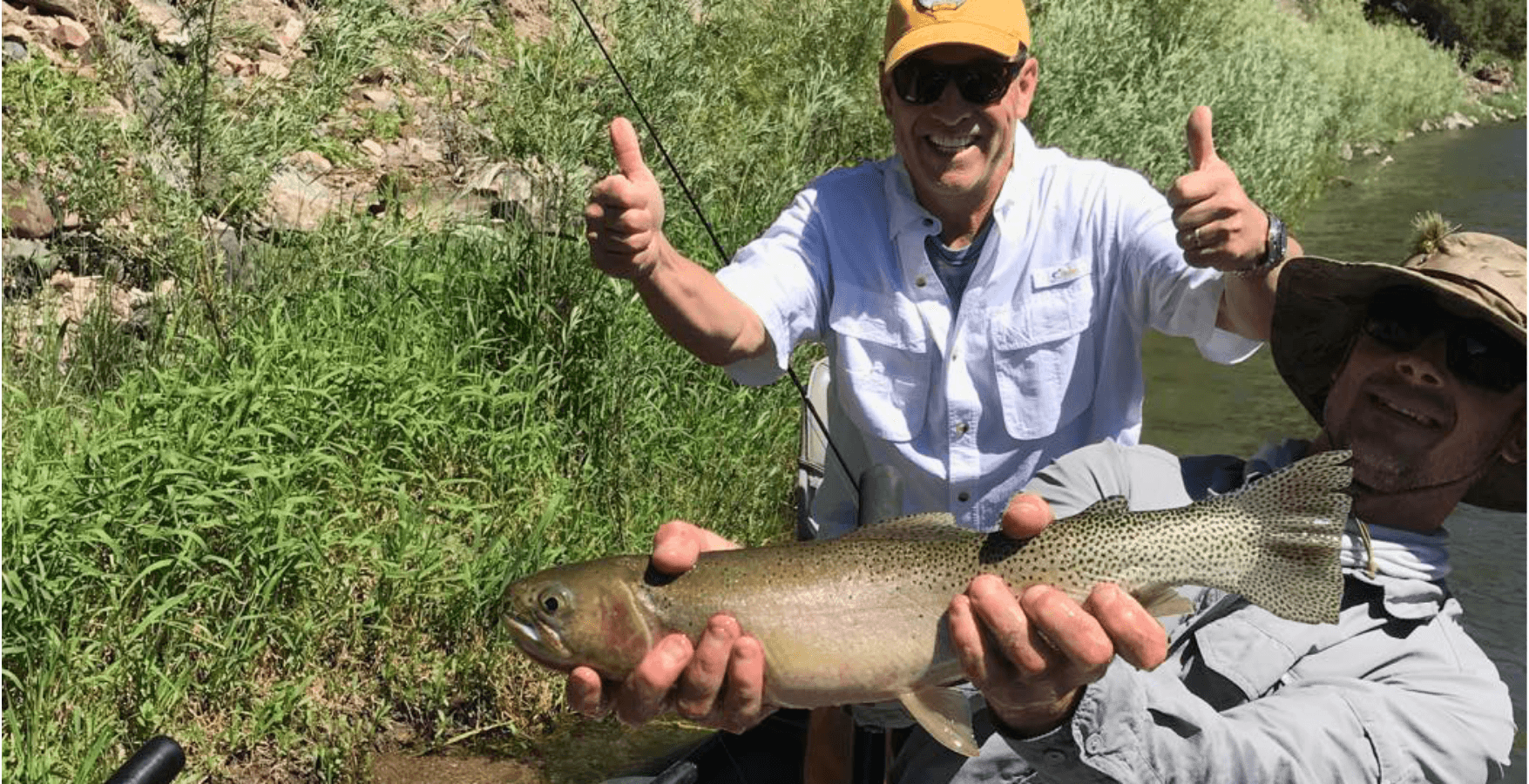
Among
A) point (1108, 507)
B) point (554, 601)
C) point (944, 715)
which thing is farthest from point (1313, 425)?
point (554, 601)

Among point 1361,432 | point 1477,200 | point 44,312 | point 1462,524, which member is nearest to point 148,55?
point 44,312

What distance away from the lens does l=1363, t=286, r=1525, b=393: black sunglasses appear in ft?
8.63

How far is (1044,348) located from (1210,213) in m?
0.84

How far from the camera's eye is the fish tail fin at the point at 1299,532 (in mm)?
2365

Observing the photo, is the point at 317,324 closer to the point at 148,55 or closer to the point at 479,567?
the point at 479,567

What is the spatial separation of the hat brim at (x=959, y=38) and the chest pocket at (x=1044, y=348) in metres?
0.55

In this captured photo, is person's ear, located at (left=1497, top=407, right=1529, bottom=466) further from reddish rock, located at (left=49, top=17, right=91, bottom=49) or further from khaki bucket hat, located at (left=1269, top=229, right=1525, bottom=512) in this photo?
reddish rock, located at (left=49, top=17, right=91, bottom=49)

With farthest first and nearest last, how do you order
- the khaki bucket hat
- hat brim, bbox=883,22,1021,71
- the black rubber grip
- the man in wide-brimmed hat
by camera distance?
1. hat brim, bbox=883,22,1021,71
2. the khaki bucket hat
3. the man in wide-brimmed hat
4. the black rubber grip

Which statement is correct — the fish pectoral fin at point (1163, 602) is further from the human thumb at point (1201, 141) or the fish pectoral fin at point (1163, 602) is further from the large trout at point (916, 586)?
the human thumb at point (1201, 141)

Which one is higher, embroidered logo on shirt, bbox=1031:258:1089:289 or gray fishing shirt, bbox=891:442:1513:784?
embroidered logo on shirt, bbox=1031:258:1089:289

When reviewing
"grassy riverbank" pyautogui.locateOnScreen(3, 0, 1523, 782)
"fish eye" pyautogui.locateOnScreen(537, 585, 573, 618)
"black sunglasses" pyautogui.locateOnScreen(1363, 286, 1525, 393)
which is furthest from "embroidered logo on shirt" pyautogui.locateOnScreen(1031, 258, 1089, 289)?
"grassy riverbank" pyautogui.locateOnScreen(3, 0, 1523, 782)

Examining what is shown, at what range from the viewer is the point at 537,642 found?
7.88ft

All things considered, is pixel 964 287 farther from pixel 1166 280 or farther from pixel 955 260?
pixel 1166 280

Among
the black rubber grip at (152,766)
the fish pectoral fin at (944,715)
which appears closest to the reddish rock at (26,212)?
the black rubber grip at (152,766)
